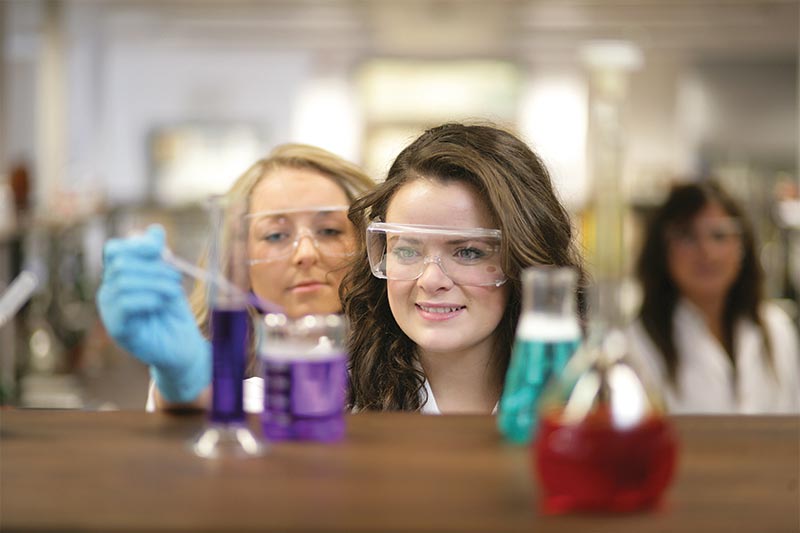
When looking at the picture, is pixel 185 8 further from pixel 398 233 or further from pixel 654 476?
pixel 654 476

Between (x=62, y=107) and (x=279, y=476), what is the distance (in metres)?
7.08

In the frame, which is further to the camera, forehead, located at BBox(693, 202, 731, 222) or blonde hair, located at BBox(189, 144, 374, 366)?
forehead, located at BBox(693, 202, 731, 222)

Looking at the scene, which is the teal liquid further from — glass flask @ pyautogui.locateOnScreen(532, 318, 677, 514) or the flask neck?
glass flask @ pyautogui.locateOnScreen(532, 318, 677, 514)

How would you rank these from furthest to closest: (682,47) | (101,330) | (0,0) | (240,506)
Result: (682,47)
(101,330)
(0,0)
(240,506)

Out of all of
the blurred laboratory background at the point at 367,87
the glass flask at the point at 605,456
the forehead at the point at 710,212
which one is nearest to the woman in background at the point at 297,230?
the glass flask at the point at 605,456

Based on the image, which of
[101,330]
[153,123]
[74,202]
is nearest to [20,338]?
[74,202]

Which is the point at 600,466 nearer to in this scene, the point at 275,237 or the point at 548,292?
the point at 548,292

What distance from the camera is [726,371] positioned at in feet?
11.5

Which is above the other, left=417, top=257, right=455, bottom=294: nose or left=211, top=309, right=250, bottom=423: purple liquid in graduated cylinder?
left=417, top=257, right=455, bottom=294: nose

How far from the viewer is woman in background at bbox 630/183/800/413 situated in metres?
3.50

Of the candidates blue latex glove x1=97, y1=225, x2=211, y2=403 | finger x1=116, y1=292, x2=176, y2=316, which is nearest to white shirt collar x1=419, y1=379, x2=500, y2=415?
blue latex glove x1=97, y1=225, x2=211, y2=403

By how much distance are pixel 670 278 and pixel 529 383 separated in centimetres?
275

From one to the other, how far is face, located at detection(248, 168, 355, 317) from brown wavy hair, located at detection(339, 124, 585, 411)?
0.24m

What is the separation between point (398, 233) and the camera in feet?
5.65
